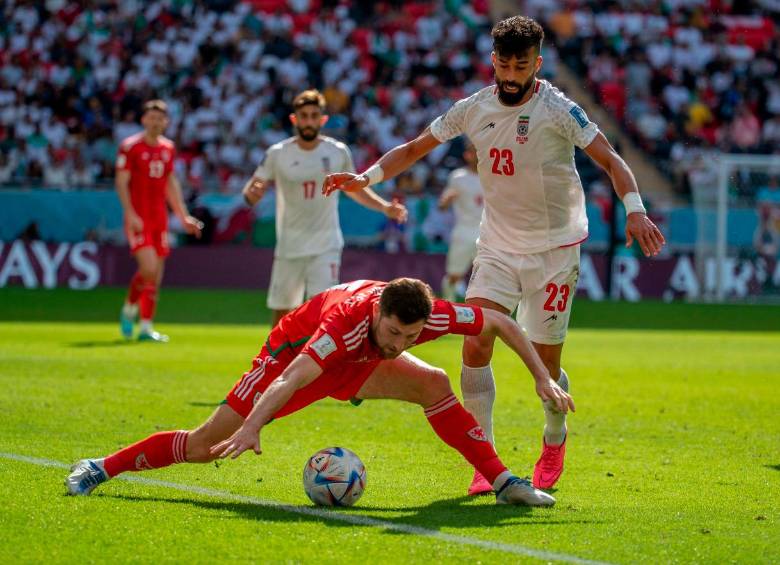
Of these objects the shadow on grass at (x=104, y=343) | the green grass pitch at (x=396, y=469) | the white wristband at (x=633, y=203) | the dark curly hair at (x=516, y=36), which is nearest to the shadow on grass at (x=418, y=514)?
the green grass pitch at (x=396, y=469)

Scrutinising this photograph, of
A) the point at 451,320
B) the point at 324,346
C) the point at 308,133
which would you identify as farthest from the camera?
the point at 308,133

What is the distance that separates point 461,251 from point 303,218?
26.7 ft

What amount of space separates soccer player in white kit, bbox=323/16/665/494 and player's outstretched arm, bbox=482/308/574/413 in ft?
2.83

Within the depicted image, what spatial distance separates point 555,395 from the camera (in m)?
6.51

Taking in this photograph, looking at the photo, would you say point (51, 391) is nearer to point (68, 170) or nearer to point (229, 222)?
point (229, 222)

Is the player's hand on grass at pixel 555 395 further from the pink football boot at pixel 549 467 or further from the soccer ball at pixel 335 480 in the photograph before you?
the pink football boot at pixel 549 467

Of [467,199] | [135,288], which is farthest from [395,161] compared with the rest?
[467,199]

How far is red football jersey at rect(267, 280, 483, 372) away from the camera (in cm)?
646

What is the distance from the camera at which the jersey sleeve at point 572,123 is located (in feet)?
Result: 25.2

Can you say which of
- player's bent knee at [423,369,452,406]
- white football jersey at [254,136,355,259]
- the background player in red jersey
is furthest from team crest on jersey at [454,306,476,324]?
the background player in red jersey

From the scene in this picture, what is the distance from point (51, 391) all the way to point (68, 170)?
15.3m

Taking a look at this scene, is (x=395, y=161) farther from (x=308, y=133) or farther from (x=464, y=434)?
(x=308, y=133)

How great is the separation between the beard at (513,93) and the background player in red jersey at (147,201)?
29.7 ft

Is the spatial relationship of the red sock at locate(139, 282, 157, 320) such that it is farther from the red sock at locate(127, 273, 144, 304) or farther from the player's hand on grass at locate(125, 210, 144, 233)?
the player's hand on grass at locate(125, 210, 144, 233)
